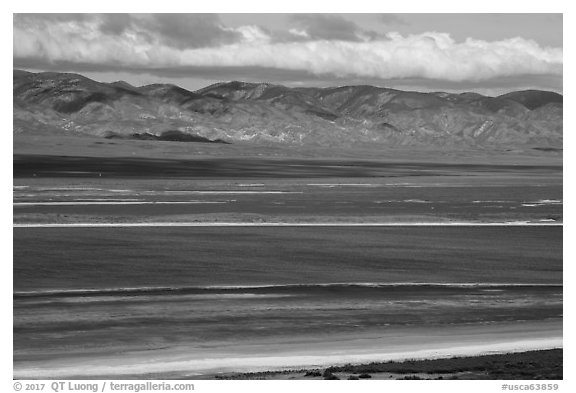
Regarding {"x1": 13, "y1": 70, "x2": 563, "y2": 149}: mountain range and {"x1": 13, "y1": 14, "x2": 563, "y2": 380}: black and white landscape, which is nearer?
{"x1": 13, "y1": 14, "x2": 563, "y2": 380}: black and white landscape

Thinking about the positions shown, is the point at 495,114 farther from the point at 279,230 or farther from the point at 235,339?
the point at 235,339

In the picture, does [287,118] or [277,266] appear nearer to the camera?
[277,266]

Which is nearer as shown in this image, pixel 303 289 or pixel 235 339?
pixel 235 339

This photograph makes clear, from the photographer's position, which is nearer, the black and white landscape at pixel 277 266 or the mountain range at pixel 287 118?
the black and white landscape at pixel 277 266
